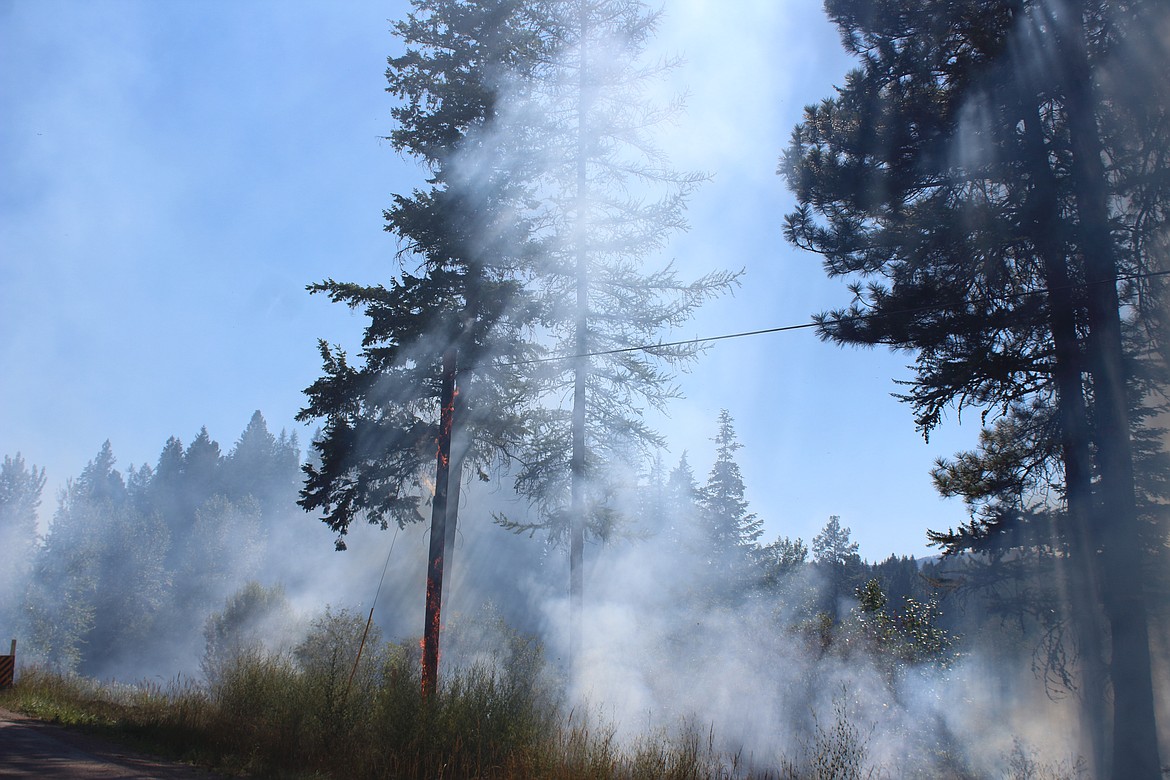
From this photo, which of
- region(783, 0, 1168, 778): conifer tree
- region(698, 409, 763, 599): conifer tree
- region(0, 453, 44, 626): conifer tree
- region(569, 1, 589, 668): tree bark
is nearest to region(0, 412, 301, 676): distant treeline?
region(0, 453, 44, 626): conifer tree

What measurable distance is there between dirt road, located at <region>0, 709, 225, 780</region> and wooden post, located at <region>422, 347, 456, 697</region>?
465 centimetres

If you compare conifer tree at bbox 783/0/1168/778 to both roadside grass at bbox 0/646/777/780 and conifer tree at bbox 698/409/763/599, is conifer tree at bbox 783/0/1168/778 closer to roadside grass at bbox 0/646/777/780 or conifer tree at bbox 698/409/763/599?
roadside grass at bbox 0/646/777/780

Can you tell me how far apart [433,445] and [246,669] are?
19.9ft

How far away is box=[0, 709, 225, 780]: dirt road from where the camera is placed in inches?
308

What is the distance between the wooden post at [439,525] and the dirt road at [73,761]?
4.65 meters

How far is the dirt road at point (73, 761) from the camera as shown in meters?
7.83

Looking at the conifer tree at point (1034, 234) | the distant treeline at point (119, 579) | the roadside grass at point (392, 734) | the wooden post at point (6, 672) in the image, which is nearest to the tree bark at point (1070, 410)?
the conifer tree at point (1034, 234)

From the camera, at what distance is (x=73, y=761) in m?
8.71

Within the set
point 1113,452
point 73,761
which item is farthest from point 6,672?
point 1113,452

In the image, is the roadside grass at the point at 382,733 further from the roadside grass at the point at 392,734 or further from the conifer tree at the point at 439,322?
the conifer tree at the point at 439,322

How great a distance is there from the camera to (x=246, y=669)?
10.6 m

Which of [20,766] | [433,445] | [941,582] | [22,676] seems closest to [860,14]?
[941,582]

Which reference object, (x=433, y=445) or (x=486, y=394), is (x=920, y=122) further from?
(x=433, y=445)

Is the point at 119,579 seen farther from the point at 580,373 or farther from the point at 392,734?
the point at 392,734
